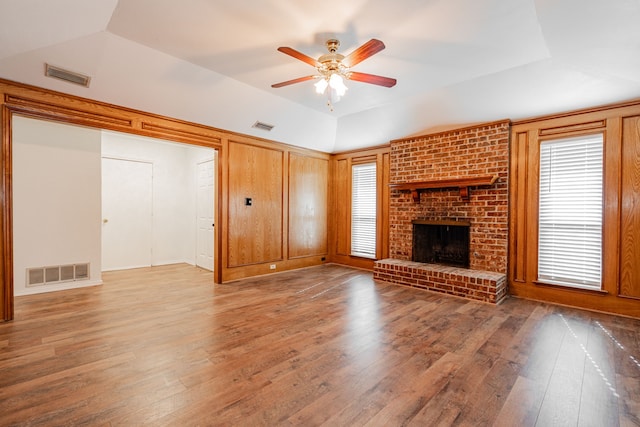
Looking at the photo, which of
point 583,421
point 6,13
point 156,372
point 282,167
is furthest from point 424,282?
point 6,13

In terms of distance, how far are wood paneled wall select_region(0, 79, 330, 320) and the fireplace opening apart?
2.17m

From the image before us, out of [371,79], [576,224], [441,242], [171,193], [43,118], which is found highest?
[371,79]

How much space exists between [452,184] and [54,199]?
6.11 meters

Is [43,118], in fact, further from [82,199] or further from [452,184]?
[452,184]

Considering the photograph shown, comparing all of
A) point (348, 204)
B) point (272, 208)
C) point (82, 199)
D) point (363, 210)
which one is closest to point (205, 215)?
point (272, 208)

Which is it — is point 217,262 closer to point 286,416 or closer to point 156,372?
point 156,372

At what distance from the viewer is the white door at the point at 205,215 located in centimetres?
604

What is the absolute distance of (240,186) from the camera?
16.9 ft

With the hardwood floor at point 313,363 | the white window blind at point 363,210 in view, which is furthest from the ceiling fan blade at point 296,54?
the white window blind at point 363,210

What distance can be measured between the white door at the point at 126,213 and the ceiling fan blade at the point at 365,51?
213 inches

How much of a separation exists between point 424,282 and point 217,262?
3367mm

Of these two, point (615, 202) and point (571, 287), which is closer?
point (615, 202)

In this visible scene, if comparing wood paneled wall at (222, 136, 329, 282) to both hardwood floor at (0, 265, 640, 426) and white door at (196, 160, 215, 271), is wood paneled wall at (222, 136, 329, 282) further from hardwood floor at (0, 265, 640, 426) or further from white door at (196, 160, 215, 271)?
hardwood floor at (0, 265, 640, 426)

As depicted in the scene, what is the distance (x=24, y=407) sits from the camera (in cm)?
180
